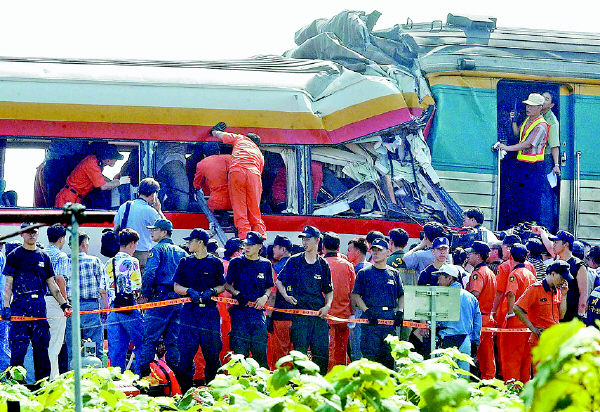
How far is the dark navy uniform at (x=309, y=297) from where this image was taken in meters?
10.8

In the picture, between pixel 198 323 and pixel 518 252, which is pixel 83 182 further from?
pixel 518 252

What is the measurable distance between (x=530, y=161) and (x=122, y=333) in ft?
23.6

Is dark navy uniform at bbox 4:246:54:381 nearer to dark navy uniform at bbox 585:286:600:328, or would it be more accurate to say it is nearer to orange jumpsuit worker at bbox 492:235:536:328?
orange jumpsuit worker at bbox 492:235:536:328

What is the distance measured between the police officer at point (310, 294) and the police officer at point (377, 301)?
1.08ft

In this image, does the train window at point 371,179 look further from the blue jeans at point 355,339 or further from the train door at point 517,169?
the blue jeans at point 355,339

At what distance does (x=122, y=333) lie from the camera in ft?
34.9

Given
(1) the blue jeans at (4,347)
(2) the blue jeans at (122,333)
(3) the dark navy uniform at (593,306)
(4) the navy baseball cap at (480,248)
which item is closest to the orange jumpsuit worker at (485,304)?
(4) the navy baseball cap at (480,248)

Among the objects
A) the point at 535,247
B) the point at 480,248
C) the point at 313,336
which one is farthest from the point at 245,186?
the point at 535,247

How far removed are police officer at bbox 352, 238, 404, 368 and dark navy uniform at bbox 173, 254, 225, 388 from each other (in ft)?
4.59

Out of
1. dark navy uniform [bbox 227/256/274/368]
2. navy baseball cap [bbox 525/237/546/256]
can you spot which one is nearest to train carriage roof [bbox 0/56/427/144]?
navy baseball cap [bbox 525/237/546/256]

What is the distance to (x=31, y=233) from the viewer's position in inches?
400

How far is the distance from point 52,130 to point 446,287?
522 cm

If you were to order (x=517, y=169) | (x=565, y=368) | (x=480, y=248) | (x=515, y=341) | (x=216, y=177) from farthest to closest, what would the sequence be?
(x=517, y=169) < (x=216, y=177) < (x=480, y=248) < (x=515, y=341) < (x=565, y=368)

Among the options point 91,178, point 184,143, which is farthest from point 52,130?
point 184,143
